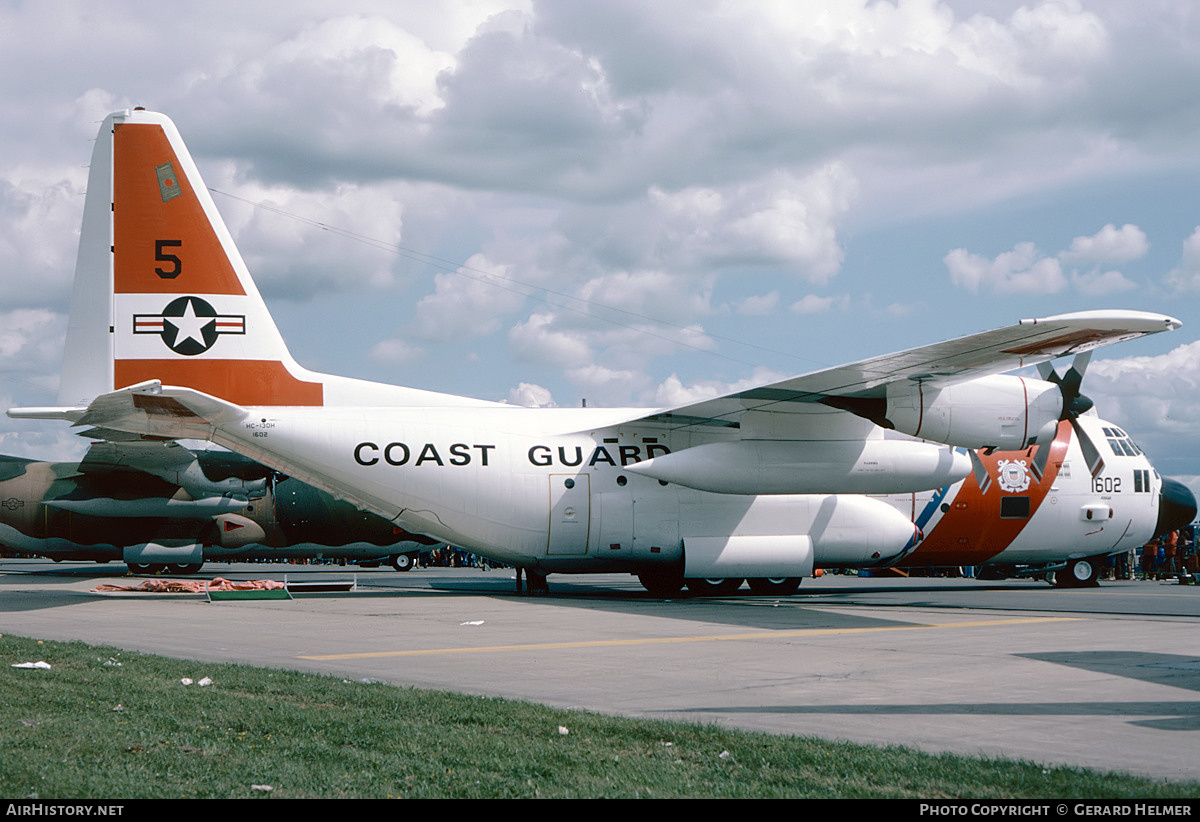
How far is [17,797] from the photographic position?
5219 millimetres

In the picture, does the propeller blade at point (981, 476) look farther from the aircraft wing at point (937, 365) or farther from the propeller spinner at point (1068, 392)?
the aircraft wing at point (937, 365)

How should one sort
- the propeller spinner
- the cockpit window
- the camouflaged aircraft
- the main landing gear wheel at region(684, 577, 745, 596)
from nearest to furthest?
the propeller spinner
the main landing gear wheel at region(684, 577, 745, 596)
the cockpit window
the camouflaged aircraft

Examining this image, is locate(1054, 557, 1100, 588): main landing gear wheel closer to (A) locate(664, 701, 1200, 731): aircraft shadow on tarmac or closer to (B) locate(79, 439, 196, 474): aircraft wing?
(A) locate(664, 701, 1200, 731): aircraft shadow on tarmac

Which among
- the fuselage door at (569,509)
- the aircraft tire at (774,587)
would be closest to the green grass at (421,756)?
the fuselage door at (569,509)

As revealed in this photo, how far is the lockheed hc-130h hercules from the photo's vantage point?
19016mm

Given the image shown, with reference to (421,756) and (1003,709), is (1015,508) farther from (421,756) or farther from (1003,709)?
(421,756)

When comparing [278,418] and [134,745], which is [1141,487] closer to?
[278,418]

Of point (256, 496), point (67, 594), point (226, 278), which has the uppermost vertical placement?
point (226, 278)

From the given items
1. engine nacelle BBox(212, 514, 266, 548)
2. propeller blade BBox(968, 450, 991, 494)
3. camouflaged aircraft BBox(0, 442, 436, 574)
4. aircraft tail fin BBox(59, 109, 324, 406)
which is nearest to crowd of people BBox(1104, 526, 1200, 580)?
propeller blade BBox(968, 450, 991, 494)

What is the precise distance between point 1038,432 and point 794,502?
4911 millimetres

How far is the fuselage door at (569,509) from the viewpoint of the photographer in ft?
67.7

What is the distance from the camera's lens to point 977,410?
62.4ft

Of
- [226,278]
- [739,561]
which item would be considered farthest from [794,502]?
[226,278]

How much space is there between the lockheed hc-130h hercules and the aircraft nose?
19.8 feet
